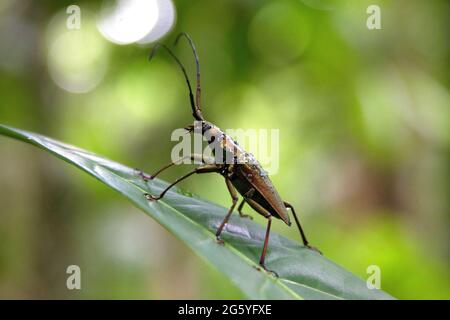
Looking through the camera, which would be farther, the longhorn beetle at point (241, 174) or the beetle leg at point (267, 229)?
the longhorn beetle at point (241, 174)

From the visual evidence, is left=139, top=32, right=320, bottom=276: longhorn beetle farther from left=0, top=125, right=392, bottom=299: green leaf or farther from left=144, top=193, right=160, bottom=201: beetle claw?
left=144, top=193, right=160, bottom=201: beetle claw

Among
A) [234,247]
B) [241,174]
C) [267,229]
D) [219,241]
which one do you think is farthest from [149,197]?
[241,174]

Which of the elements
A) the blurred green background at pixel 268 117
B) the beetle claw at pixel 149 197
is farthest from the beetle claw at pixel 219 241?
the blurred green background at pixel 268 117

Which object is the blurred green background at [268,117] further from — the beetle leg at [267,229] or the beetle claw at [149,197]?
the beetle claw at [149,197]

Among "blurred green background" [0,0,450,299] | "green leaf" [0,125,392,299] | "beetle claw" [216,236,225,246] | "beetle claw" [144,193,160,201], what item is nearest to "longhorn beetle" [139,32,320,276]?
"green leaf" [0,125,392,299]

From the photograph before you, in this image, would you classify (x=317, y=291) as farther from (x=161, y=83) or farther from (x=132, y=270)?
(x=132, y=270)

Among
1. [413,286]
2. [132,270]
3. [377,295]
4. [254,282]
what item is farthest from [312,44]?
[132,270]

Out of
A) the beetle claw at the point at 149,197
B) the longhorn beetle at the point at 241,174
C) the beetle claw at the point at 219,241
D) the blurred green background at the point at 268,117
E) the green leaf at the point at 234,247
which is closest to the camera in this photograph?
the green leaf at the point at 234,247

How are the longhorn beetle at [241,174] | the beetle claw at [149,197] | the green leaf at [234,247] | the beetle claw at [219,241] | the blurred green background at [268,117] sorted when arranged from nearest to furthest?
the green leaf at [234,247] < the beetle claw at [219,241] < the beetle claw at [149,197] < the longhorn beetle at [241,174] < the blurred green background at [268,117]
